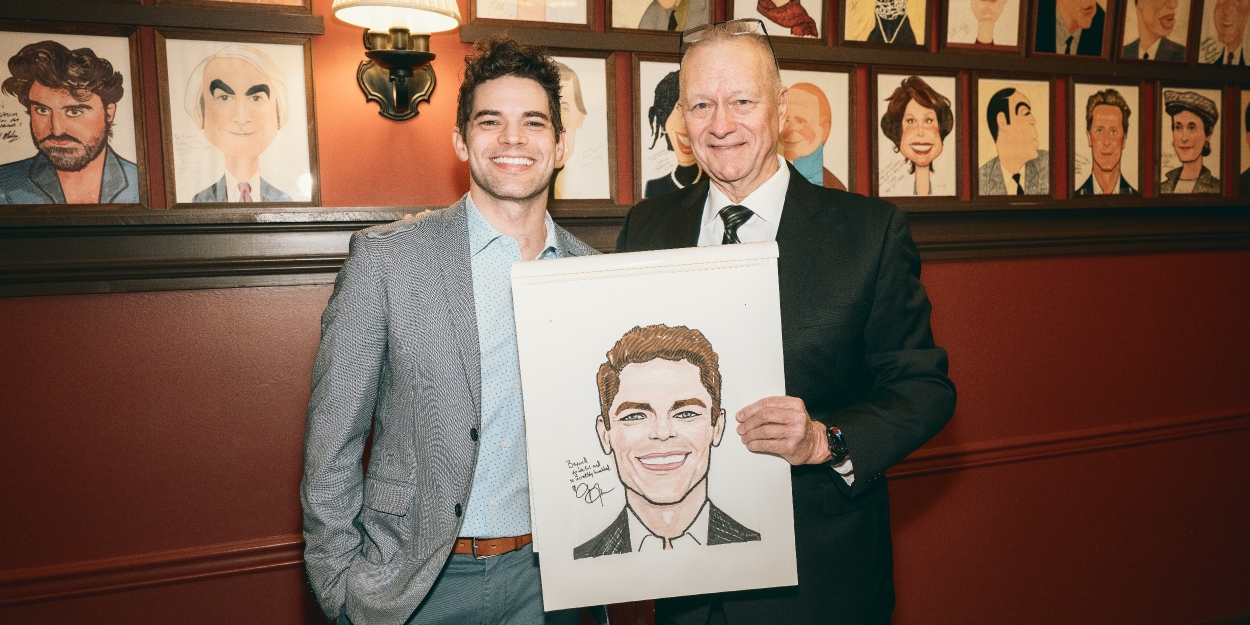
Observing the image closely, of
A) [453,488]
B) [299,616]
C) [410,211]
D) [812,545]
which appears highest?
[410,211]

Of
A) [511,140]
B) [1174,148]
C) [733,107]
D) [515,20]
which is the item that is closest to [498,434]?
[511,140]

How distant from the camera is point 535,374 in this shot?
4.23ft

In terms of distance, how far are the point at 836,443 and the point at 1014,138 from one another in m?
2.07

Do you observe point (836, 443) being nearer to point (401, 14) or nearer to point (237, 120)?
point (401, 14)

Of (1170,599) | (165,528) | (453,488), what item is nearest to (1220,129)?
(1170,599)

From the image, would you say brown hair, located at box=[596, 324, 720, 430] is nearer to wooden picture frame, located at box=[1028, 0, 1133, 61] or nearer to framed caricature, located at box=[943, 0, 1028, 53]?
framed caricature, located at box=[943, 0, 1028, 53]

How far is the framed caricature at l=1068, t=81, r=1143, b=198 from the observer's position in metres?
Result: 3.00

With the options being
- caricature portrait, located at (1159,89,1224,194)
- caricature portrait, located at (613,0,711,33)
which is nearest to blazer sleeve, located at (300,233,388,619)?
caricature portrait, located at (613,0,711,33)

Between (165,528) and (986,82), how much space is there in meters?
3.06

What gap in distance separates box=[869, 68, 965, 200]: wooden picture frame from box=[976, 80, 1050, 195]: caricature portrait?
0.33 ft

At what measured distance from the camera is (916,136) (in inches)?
111

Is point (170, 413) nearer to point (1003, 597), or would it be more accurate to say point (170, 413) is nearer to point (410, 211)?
point (410, 211)

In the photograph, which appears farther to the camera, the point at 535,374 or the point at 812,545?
the point at 812,545

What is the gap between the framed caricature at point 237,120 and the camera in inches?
82.0
